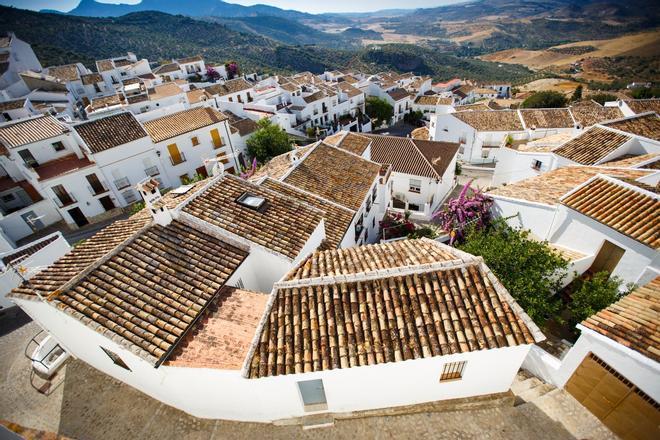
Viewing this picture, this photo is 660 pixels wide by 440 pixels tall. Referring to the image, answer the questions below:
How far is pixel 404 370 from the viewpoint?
8805 mm

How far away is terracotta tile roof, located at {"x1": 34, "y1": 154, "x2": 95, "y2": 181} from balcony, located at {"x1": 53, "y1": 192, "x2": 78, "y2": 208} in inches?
76.4

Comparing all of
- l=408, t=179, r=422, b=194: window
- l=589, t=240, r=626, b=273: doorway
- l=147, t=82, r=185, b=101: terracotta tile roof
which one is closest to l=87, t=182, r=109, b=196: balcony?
l=147, t=82, r=185, b=101: terracotta tile roof

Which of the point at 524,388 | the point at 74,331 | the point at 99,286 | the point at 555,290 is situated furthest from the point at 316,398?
the point at 555,290

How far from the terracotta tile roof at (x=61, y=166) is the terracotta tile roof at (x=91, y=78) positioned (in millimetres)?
46058

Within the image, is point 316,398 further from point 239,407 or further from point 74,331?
point 74,331

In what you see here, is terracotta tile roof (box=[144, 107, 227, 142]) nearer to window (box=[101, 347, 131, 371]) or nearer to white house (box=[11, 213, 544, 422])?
white house (box=[11, 213, 544, 422])

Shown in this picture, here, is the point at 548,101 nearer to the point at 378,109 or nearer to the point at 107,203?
the point at 378,109

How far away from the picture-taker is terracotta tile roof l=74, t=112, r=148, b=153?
2798 cm

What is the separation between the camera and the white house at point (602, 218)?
1259cm

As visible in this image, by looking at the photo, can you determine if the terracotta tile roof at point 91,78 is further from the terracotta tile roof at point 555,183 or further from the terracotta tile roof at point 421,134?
the terracotta tile roof at point 555,183

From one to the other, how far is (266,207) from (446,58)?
213 metres

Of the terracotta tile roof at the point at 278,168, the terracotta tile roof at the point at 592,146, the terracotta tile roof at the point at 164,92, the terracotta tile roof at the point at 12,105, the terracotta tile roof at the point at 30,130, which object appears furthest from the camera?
the terracotta tile roof at the point at 164,92

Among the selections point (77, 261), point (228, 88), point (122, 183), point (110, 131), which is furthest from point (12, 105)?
point (77, 261)

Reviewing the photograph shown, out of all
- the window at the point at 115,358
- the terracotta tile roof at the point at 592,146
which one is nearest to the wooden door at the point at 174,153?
the window at the point at 115,358
